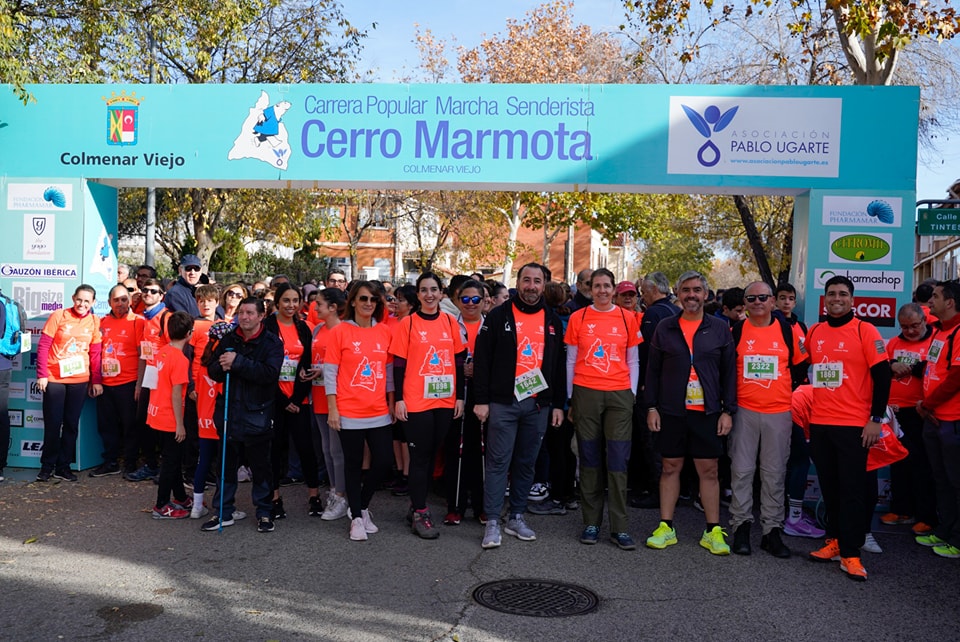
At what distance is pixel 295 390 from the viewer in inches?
289

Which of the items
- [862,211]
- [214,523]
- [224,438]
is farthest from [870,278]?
[214,523]

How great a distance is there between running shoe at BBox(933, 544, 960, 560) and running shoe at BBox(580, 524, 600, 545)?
8.37 ft

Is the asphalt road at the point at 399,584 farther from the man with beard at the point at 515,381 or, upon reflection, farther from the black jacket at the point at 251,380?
the black jacket at the point at 251,380

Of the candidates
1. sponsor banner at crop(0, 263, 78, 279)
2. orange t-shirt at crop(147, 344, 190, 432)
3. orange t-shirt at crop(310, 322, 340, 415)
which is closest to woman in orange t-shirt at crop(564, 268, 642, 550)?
orange t-shirt at crop(310, 322, 340, 415)

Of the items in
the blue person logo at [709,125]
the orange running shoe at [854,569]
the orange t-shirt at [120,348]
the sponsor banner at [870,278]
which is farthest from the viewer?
the orange t-shirt at [120,348]

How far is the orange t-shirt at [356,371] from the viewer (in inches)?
261

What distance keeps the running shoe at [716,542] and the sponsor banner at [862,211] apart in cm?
310

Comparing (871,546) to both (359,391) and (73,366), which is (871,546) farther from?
(73,366)

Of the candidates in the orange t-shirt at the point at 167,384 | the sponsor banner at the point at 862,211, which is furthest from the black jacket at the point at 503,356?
the sponsor banner at the point at 862,211

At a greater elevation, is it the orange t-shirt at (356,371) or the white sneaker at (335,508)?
the orange t-shirt at (356,371)

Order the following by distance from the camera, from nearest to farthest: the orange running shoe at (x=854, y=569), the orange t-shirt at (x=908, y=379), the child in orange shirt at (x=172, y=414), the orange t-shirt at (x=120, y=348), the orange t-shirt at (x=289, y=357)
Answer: the orange running shoe at (x=854, y=569) → the child in orange shirt at (x=172, y=414) → the orange t-shirt at (x=908, y=379) → the orange t-shirt at (x=289, y=357) → the orange t-shirt at (x=120, y=348)

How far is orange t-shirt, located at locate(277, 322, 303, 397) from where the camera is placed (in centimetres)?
737

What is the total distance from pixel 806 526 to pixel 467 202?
25842mm

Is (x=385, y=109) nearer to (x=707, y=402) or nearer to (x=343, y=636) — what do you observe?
(x=707, y=402)
